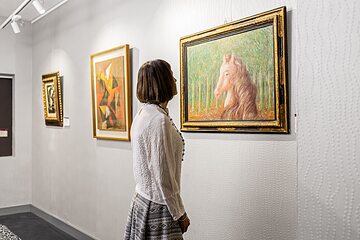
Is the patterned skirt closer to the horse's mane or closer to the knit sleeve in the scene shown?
the knit sleeve

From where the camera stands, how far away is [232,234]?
2.38m

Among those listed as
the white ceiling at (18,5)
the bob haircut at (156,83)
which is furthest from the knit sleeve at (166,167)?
the white ceiling at (18,5)

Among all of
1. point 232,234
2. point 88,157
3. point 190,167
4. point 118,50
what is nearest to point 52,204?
point 88,157

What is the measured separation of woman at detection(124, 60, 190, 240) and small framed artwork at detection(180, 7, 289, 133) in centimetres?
50

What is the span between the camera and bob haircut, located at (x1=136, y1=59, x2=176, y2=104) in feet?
6.54

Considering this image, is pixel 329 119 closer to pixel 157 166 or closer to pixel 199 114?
pixel 157 166

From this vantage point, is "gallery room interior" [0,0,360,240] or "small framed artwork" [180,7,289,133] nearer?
"gallery room interior" [0,0,360,240]

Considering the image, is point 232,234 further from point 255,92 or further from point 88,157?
point 88,157

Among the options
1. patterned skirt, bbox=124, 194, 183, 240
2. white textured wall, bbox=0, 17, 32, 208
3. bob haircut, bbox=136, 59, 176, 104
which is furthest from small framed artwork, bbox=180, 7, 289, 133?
white textured wall, bbox=0, 17, 32, 208

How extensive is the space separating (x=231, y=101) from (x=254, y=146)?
1.04 ft

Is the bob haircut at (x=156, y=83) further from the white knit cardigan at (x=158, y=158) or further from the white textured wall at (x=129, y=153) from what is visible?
the white textured wall at (x=129, y=153)

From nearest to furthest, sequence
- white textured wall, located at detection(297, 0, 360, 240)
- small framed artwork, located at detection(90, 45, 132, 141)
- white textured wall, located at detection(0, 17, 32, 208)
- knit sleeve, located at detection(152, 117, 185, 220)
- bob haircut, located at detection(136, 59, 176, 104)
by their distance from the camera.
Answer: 1. white textured wall, located at detection(297, 0, 360, 240)
2. knit sleeve, located at detection(152, 117, 185, 220)
3. bob haircut, located at detection(136, 59, 176, 104)
4. small framed artwork, located at detection(90, 45, 132, 141)
5. white textured wall, located at detection(0, 17, 32, 208)

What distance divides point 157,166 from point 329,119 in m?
0.92

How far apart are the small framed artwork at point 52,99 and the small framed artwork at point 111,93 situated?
91cm
